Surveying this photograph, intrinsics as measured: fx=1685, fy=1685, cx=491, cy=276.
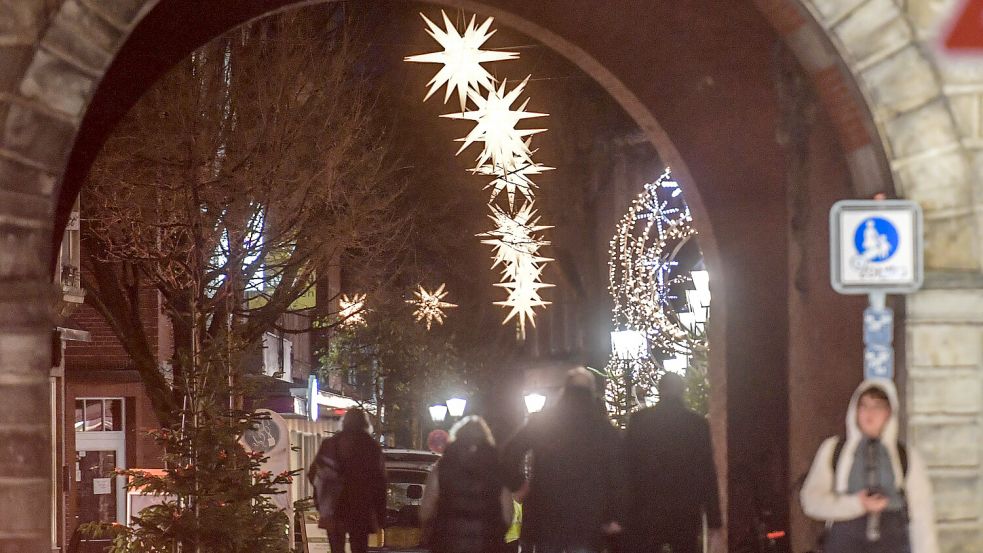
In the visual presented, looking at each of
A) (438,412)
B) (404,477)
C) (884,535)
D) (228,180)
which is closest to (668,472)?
(884,535)

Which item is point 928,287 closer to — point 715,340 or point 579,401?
point 579,401

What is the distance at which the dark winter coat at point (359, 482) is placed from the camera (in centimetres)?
1448

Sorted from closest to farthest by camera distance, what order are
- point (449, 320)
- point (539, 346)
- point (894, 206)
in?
point (894, 206), point (449, 320), point (539, 346)

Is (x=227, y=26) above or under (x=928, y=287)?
above

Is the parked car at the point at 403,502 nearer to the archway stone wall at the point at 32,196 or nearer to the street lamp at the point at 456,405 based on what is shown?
the archway stone wall at the point at 32,196

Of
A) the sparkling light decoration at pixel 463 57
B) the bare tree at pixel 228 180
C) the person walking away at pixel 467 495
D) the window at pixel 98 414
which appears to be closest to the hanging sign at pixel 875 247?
the person walking away at pixel 467 495

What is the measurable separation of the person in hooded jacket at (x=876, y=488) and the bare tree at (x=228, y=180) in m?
12.8

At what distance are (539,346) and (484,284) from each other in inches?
921

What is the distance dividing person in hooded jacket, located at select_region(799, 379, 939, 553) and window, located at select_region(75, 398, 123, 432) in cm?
2235

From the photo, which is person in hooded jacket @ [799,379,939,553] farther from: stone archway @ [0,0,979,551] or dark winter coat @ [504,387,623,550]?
dark winter coat @ [504,387,623,550]

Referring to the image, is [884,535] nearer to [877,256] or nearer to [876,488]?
[876,488]

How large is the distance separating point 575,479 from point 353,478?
3888 mm

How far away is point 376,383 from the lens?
5359 centimetres

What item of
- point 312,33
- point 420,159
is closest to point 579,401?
point 312,33
